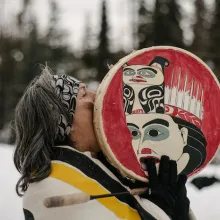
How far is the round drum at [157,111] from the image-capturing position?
1.99 metres

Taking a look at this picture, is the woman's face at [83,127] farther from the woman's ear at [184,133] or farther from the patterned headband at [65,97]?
the woman's ear at [184,133]

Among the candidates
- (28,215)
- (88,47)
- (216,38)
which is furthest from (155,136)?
(88,47)

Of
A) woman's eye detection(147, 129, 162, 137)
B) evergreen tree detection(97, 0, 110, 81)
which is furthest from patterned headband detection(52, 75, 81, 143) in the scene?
evergreen tree detection(97, 0, 110, 81)

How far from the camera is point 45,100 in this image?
1.96 metres

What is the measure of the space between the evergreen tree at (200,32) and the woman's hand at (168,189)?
22.8 metres

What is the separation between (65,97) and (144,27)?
26665 millimetres

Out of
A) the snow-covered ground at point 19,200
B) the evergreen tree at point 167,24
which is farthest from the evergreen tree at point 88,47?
the snow-covered ground at point 19,200

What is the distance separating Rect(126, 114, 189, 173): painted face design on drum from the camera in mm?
2031

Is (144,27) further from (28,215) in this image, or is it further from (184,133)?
(28,215)

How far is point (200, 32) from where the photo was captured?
89.6 ft

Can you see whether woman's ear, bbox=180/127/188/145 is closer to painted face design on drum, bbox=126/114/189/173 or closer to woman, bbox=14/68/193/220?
painted face design on drum, bbox=126/114/189/173

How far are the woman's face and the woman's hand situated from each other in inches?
9.4

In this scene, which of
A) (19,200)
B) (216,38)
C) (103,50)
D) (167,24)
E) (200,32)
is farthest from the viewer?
(200,32)

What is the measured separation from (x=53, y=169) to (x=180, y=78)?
0.65 meters
